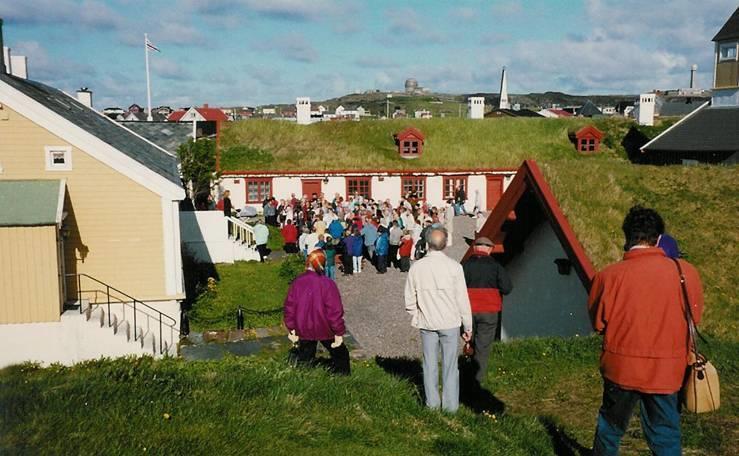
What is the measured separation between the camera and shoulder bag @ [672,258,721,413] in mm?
4777

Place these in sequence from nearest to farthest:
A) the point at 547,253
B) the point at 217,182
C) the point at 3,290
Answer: the point at 547,253, the point at 3,290, the point at 217,182

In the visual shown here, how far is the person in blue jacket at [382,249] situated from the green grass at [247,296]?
2547mm

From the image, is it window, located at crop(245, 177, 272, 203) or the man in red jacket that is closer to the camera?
the man in red jacket

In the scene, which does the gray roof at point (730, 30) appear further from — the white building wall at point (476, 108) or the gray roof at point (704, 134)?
the white building wall at point (476, 108)

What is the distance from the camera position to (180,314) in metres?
16.4

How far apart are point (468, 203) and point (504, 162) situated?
360 cm

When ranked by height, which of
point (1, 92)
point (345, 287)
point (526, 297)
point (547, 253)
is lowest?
point (345, 287)

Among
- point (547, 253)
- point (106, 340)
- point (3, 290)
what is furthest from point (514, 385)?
point (3, 290)

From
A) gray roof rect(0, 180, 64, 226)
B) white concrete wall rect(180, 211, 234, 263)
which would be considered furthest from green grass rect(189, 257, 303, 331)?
gray roof rect(0, 180, 64, 226)

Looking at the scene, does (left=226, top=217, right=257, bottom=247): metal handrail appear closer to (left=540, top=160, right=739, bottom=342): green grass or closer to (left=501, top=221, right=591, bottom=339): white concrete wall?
(left=501, top=221, right=591, bottom=339): white concrete wall

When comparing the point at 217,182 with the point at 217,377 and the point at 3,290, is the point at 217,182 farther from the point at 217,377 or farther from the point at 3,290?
the point at 217,377

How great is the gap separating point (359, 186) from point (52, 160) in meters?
23.5

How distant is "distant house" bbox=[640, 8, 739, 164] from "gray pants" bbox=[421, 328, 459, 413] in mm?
31850

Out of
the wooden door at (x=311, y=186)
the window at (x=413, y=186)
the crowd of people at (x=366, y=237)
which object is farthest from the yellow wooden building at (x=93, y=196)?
the window at (x=413, y=186)
